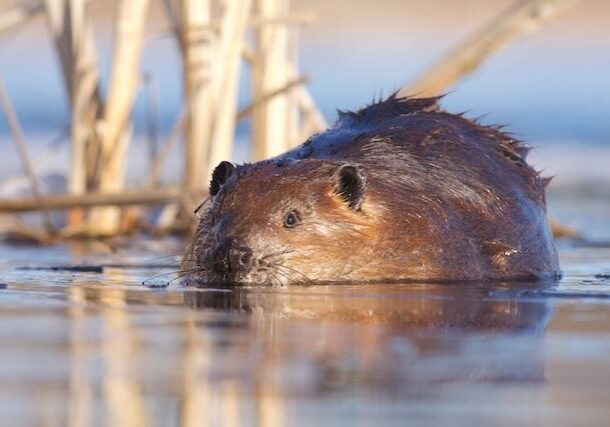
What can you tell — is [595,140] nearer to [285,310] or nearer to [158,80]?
[158,80]

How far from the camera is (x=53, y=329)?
16.4 ft

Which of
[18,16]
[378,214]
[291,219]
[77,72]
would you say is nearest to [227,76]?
[77,72]

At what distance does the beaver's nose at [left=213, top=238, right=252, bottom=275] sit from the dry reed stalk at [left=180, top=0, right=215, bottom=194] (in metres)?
2.62

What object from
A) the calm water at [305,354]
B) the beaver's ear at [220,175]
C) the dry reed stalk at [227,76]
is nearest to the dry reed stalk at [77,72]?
the dry reed stalk at [227,76]

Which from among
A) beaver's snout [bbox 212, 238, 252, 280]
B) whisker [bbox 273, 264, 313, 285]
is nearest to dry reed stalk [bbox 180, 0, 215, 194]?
whisker [bbox 273, 264, 313, 285]

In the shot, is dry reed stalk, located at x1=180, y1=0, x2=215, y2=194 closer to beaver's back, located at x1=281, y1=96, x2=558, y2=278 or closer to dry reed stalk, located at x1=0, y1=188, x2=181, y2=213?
dry reed stalk, located at x1=0, y1=188, x2=181, y2=213

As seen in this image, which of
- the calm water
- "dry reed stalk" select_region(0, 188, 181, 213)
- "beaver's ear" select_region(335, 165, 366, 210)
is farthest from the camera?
"dry reed stalk" select_region(0, 188, 181, 213)

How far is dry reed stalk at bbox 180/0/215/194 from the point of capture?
29.7ft

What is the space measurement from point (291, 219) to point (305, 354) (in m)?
2.30

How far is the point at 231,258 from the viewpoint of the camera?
641 cm

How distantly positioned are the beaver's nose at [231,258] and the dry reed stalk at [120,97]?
9.39 ft

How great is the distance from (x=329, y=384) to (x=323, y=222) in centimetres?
288

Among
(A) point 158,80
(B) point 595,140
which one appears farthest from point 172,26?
(A) point 158,80

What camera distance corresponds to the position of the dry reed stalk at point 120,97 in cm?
907
